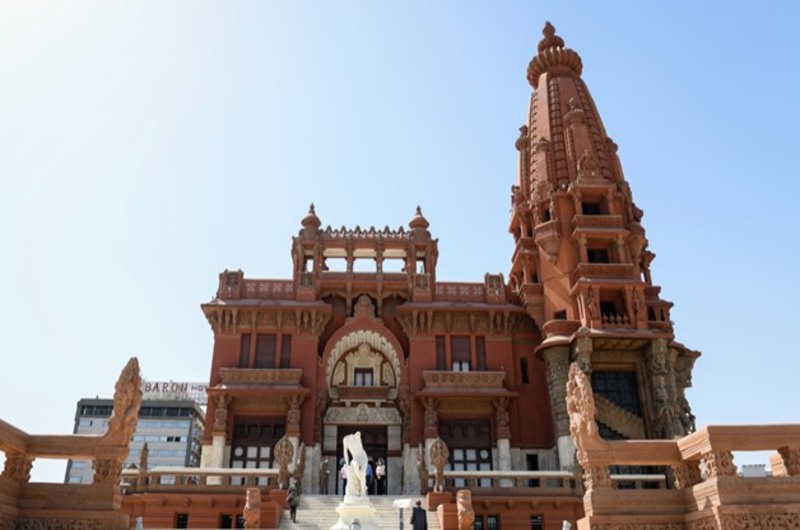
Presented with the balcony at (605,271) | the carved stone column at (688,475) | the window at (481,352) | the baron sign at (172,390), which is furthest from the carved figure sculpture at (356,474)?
the baron sign at (172,390)

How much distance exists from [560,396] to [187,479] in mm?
16825

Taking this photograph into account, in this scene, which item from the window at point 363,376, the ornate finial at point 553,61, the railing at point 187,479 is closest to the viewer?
the railing at point 187,479

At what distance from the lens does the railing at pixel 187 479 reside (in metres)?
26.2

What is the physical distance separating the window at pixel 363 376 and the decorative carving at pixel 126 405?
19.5 metres

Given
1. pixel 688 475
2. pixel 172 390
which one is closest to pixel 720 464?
pixel 688 475

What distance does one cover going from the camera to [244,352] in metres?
32.5

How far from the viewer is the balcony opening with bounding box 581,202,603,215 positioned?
116 ft

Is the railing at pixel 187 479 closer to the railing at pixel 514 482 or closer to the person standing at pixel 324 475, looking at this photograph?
the person standing at pixel 324 475

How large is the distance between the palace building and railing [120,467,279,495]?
9.00 ft

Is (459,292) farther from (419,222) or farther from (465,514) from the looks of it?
(465,514)

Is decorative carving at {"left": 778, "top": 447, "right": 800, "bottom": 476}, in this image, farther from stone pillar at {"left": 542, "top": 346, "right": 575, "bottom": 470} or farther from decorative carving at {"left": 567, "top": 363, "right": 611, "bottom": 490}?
stone pillar at {"left": 542, "top": 346, "right": 575, "bottom": 470}

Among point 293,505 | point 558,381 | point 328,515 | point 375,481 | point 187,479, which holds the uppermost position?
point 558,381

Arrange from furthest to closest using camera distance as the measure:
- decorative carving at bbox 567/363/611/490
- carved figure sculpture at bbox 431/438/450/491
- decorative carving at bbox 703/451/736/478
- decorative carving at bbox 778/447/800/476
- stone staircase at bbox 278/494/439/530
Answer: carved figure sculpture at bbox 431/438/450/491 < stone staircase at bbox 278/494/439/530 < decorative carving at bbox 567/363/611/490 < decorative carving at bbox 778/447/800/476 < decorative carving at bbox 703/451/736/478

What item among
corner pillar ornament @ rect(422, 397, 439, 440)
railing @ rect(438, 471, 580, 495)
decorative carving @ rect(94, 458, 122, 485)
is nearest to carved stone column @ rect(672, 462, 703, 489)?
decorative carving @ rect(94, 458, 122, 485)
